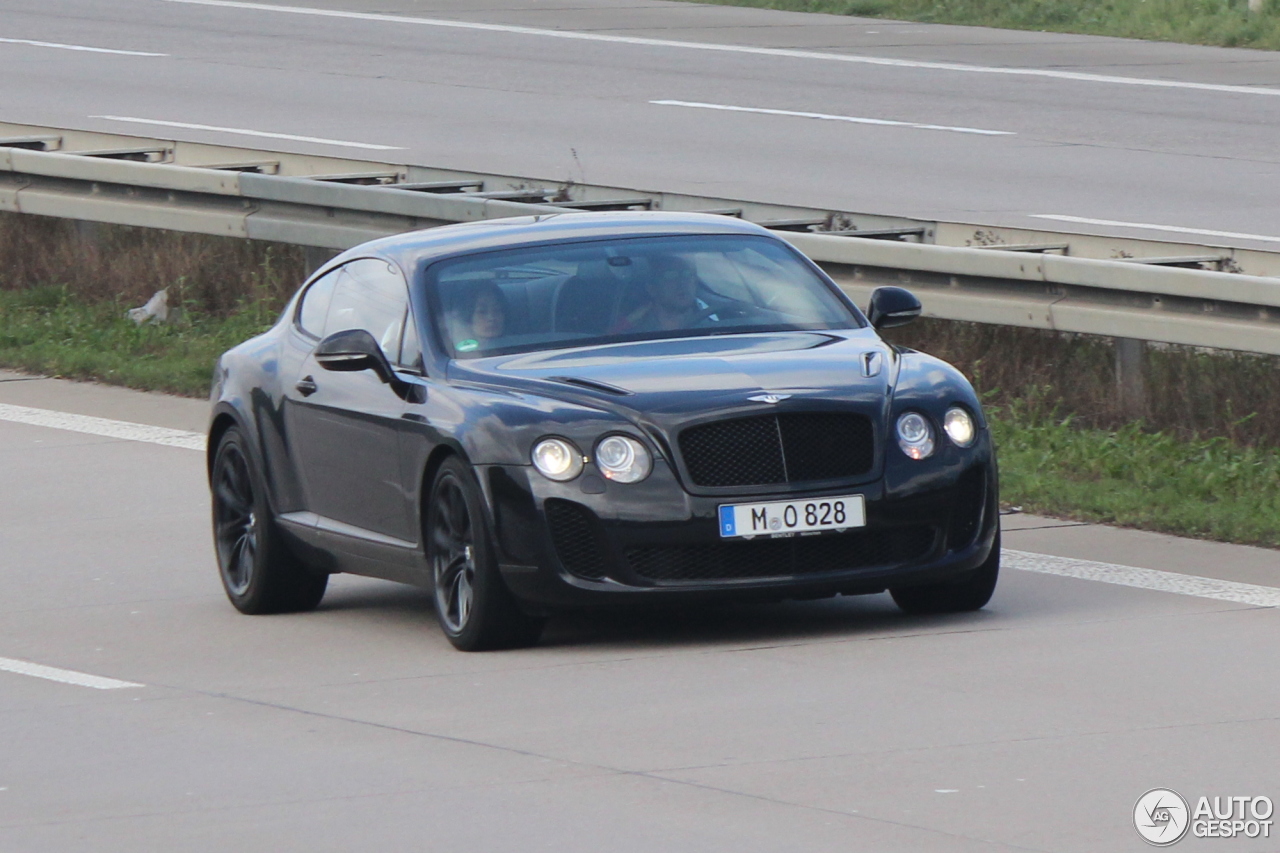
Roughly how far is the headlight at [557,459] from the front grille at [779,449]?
326mm

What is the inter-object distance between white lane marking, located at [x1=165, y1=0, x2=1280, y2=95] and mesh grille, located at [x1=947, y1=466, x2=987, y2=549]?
17.6 meters

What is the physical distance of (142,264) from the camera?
17.7 m

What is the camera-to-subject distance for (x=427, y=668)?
344 inches

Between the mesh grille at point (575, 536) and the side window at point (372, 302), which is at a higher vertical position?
the side window at point (372, 302)

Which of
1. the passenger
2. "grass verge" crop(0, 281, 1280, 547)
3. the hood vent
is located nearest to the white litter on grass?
"grass verge" crop(0, 281, 1280, 547)

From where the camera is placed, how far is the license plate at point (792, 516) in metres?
8.62

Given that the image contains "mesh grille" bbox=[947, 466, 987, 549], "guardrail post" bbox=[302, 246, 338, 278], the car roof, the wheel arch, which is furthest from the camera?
"guardrail post" bbox=[302, 246, 338, 278]

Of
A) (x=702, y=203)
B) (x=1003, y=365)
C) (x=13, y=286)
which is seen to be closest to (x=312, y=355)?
(x=1003, y=365)

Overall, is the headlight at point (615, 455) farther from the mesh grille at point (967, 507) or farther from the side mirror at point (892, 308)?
the side mirror at point (892, 308)

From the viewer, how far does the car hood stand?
864 cm

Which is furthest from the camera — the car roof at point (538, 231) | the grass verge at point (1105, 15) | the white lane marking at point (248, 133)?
Answer: the grass verge at point (1105, 15)

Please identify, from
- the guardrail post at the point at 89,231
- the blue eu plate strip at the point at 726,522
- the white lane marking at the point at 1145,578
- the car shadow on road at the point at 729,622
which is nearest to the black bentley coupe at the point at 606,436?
the blue eu plate strip at the point at 726,522

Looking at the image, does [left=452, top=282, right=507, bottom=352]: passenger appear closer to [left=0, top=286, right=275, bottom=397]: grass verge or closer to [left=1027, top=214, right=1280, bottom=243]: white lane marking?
[left=0, top=286, right=275, bottom=397]: grass verge

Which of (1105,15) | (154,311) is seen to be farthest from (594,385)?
(1105,15)
